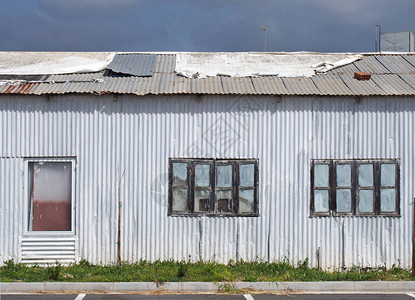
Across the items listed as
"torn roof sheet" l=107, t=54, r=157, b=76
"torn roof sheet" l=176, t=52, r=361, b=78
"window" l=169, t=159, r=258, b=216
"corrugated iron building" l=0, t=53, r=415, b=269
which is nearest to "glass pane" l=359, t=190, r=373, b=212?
"corrugated iron building" l=0, t=53, r=415, b=269

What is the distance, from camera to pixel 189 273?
9.96m

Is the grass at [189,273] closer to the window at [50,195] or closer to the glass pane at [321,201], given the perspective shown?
the window at [50,195]

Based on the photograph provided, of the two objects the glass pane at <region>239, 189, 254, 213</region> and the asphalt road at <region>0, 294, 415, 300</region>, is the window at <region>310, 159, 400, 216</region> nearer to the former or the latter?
the glass pane at <region>239, 189, 254, 213</region>

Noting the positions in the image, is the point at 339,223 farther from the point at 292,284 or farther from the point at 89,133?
the point at 89,133

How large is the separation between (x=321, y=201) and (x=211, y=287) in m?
3.26

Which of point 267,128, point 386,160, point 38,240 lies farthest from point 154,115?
point 386,160

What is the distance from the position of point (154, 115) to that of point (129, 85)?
91 cm

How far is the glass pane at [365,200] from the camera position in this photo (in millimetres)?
11070

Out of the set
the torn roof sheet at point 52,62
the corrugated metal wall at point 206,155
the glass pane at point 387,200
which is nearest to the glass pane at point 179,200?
the corrugated metal wall at point 206,155

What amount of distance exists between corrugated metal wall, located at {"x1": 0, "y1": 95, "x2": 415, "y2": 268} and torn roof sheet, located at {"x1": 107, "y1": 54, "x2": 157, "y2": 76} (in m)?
1.21

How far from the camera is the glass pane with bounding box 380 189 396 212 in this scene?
11102 mm

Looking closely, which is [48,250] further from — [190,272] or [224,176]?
[224,176]

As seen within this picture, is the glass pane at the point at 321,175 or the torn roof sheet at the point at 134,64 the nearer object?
the glass pane at the point at 321,175

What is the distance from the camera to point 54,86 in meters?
11.0
